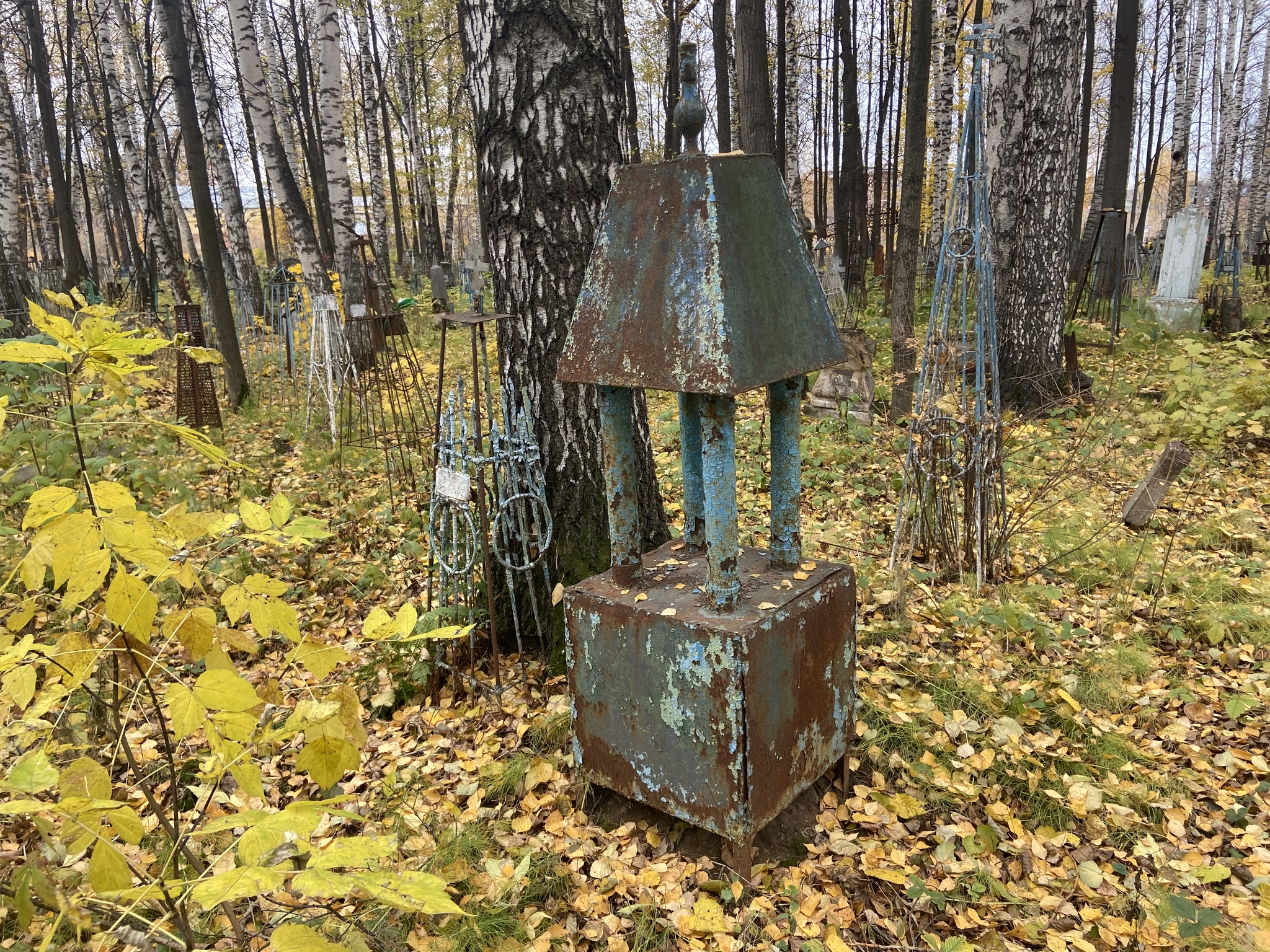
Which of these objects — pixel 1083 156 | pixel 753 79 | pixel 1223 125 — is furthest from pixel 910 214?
pixel 1223 125

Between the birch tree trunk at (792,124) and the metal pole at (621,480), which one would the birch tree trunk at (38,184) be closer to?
the birch tree trunk at (792,124)

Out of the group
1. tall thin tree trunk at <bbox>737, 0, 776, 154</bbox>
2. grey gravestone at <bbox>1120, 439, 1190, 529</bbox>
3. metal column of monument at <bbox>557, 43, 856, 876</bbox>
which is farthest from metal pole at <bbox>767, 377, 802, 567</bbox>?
tall thin tree trunk at <bbox>737, 0, 776, 154</bbox>

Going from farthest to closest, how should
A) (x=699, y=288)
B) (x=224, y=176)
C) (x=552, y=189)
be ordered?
1. (x=224, y=176)
2. (x=552, y=189)
3. (x=699, y=288)

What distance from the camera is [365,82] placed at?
21703mm

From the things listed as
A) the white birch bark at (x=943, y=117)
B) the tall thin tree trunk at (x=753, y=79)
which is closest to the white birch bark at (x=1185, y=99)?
the white birch bark at (x=943, y=117)

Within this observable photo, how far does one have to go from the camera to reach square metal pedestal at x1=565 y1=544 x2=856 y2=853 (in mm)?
2205

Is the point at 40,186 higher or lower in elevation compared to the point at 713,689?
higher

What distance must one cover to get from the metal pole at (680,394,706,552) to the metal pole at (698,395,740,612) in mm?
352

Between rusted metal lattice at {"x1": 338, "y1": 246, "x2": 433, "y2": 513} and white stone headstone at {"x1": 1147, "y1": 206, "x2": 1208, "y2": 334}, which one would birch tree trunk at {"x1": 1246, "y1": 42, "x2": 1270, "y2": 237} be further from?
rusted metal lattice at {"x1": 338, "y1": 246, "x2": 433, "y2": 513}

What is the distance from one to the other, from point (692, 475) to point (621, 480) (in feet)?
1.19

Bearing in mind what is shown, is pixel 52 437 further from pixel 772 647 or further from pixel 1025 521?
pixel 1025 521

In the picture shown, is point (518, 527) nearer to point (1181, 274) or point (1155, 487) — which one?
point (1155, 487)

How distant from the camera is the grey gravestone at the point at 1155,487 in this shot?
184 inches

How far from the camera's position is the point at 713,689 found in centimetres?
219
